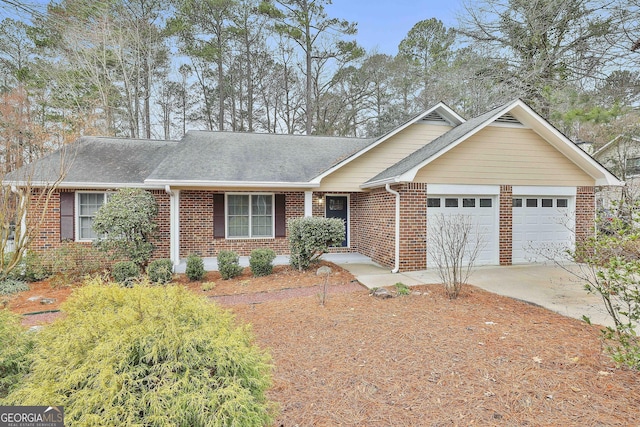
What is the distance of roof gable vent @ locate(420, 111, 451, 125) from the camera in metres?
11.0

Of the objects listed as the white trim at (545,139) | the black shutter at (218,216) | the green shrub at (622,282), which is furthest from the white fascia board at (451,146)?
the black shutter at (218,216)

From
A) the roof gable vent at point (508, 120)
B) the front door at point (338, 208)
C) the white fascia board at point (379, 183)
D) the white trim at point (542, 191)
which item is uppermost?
the roof gable vent at point (508, 120)

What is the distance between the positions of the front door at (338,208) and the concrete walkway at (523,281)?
1.82 meters

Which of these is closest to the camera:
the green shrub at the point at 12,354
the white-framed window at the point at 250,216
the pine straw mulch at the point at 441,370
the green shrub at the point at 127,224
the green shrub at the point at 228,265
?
the green shrub at the point at 12,354

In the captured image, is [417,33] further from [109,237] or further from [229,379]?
[229,379]

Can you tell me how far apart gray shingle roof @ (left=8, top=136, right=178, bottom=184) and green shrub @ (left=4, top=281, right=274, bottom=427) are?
866 centimetres

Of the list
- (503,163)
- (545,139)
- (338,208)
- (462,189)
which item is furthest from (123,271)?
(545,139)

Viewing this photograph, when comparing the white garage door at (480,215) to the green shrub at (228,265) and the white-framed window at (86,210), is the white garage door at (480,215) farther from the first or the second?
the white-framed window at (86,210)

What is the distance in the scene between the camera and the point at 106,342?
1.93 meters

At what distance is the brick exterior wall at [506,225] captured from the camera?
9.33m

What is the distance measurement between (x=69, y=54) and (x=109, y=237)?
12.9m

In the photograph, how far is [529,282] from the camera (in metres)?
7.29

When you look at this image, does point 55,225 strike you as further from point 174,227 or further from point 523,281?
point 523,281

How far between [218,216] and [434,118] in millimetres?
7873
